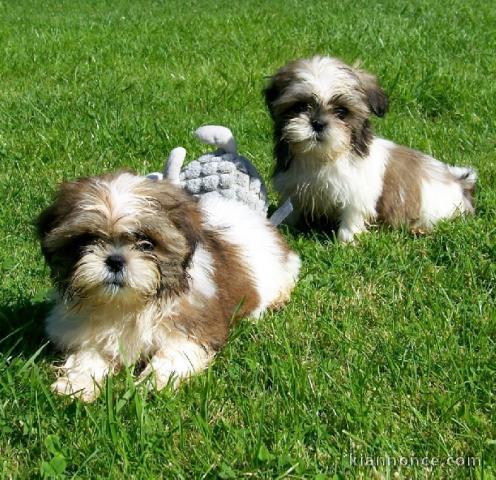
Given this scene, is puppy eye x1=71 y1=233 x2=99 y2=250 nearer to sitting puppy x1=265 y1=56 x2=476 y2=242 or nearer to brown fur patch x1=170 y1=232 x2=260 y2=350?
brown fur patch x1=170 y1=232 x2=260 y2=350

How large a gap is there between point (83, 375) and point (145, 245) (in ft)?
2.21

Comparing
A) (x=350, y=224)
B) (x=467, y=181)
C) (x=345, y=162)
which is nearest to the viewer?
(x=345, y=162)

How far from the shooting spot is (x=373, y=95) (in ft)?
18.1

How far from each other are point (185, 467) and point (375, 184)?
9.97ft

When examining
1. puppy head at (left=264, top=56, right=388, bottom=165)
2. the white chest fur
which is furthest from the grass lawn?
puppy head at (left=264, top=56, right=388, bottom=165)

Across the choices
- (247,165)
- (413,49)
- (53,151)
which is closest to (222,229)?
(247,165)

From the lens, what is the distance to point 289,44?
32.2 ft

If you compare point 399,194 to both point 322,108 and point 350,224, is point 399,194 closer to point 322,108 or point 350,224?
point 350,224

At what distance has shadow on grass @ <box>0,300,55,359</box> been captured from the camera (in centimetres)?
383

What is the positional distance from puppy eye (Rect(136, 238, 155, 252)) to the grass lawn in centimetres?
54

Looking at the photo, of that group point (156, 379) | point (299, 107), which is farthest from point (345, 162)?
point (156, 379)

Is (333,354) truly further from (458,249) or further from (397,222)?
(397,222)

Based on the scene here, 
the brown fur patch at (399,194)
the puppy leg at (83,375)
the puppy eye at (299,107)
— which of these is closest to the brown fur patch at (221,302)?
the puppy leg at (83,375)

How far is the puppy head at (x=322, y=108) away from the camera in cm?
521
